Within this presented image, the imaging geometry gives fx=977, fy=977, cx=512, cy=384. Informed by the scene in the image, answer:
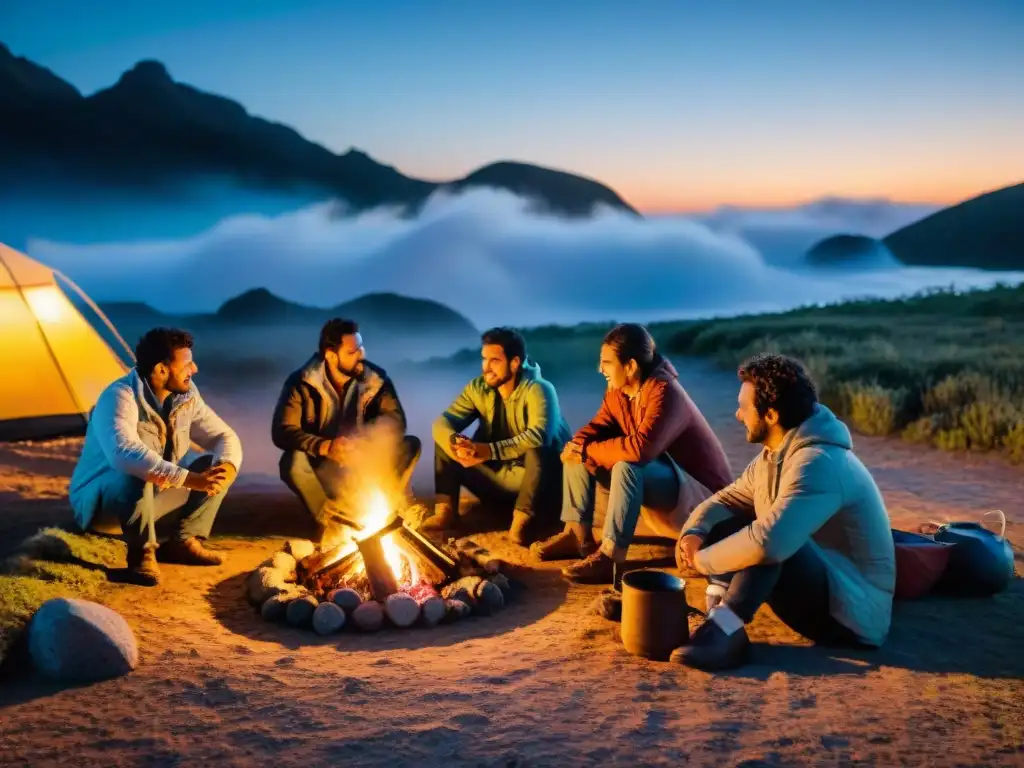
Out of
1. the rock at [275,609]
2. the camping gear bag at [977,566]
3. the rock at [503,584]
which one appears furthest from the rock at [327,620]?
the camping gear bag at [977,566]

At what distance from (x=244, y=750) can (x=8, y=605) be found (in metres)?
1.77

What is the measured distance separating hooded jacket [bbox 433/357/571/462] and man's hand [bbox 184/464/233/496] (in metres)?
1.36

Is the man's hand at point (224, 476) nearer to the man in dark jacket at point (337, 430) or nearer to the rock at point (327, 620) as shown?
the man in dark jacket at point (337, 430)

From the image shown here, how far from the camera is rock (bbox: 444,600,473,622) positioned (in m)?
4.67

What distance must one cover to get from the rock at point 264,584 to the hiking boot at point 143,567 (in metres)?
0.53

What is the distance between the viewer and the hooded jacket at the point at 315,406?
5891 millimetres

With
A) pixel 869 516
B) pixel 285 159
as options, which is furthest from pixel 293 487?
pixel 285 159

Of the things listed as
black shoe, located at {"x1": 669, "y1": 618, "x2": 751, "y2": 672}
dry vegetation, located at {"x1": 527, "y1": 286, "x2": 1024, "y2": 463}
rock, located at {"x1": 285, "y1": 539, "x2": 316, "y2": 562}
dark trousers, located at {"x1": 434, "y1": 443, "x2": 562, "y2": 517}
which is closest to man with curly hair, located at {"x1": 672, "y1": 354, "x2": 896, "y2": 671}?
black shoe, located at {"x1": 669, "y1": 618, "x2": 751, "y2": 672}

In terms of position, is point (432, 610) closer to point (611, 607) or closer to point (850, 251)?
point (611, 607)

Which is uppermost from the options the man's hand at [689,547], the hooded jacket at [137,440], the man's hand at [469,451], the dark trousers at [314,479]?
the hooded jacket at [137,440]

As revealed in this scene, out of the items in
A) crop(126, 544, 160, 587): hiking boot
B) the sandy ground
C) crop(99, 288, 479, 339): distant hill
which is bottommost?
the sandy ground

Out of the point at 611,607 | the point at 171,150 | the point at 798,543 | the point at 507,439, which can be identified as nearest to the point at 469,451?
the point at 507,439

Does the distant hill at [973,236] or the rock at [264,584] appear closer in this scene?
the rock at [264,584]

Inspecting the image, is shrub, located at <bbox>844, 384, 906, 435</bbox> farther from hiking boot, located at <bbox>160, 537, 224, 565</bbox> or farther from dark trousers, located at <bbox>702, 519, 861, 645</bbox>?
hiking boot, located at <bbox>160, 537, 224, 565</bbox>
